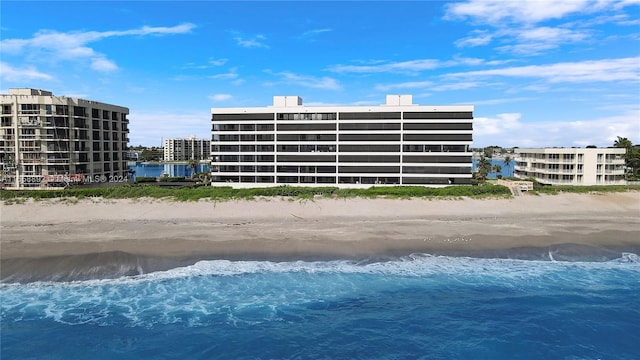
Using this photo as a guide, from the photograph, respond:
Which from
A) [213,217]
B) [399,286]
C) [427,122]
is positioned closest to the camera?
[399,286]

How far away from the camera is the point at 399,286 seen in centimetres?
3203

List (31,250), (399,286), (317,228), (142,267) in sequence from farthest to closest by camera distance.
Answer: (317,228) < (31,250) < (142,267) < (399,286)

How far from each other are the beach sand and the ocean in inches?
111

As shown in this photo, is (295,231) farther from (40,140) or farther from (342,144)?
(40,140)

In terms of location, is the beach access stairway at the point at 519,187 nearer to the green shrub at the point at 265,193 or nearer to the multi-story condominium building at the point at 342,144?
the green shrub at the point at 265,193

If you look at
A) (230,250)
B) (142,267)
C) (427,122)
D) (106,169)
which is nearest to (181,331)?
(142,267)

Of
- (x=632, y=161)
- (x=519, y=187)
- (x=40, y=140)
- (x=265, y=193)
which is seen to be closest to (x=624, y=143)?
(x=632, y=161)

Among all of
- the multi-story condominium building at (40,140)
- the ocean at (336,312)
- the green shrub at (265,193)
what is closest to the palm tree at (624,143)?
the green shrub at (265,193)

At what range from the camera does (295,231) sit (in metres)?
45.7

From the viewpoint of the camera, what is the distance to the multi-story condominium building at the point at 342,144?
75.4 meters

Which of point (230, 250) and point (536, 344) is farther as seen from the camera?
point (230, 250)

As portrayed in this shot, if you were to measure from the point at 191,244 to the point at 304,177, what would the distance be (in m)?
40.0

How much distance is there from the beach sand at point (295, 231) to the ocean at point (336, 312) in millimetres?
2820

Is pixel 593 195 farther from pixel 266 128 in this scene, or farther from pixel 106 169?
pixel 106 169
